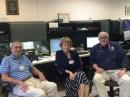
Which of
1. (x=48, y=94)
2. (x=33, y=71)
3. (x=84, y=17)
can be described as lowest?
(x=48, y=94)

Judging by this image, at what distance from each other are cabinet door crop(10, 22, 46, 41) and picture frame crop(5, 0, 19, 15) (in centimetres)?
45

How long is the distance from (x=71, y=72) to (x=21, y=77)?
0.83 m

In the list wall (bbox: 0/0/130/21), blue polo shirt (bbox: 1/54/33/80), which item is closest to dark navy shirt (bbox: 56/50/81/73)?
blue polo shirt (bbox: 1/54/33/80)

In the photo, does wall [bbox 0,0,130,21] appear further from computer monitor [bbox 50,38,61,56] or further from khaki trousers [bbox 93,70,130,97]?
khaki trousers [bbox 93,70,130,97]

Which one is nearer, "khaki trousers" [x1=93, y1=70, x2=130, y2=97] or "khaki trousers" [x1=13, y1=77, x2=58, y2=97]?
"khaki trousers" [x1=13, y1=77, x2=58, y2=97]

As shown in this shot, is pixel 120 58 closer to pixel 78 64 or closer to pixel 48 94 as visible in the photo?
pixel 78 64

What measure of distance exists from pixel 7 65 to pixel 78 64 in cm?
122

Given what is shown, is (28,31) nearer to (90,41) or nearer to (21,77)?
(21,77)

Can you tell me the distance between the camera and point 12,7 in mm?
4977

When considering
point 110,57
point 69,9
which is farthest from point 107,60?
point 69,9

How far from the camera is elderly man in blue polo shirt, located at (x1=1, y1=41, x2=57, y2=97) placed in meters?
3.60

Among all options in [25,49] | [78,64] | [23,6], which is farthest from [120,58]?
[23,6]

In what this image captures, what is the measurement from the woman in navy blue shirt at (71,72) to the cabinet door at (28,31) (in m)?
0.74

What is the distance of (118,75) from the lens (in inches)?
164
